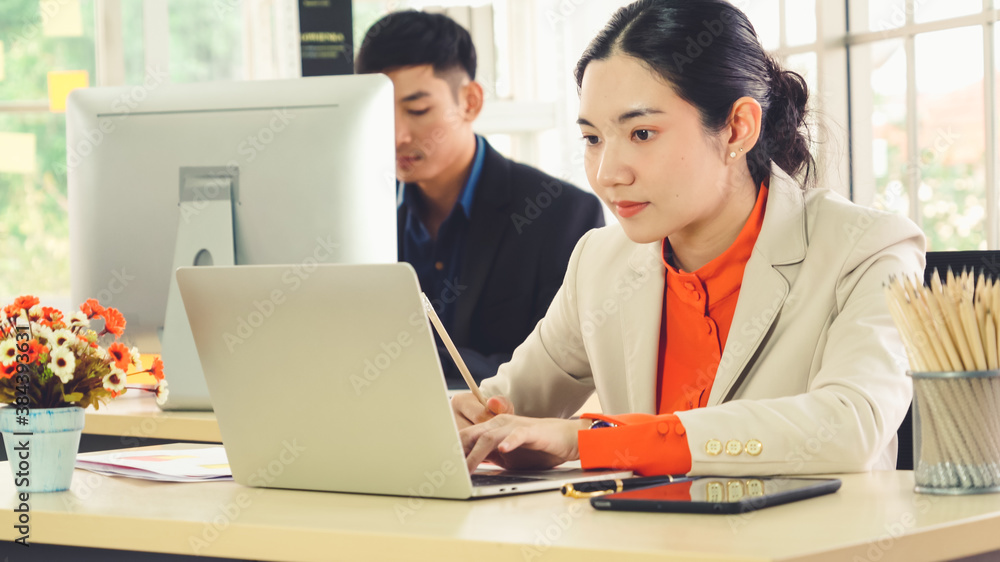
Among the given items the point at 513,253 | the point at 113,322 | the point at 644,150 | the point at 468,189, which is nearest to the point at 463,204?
the point at 468,189

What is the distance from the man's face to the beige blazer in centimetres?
101

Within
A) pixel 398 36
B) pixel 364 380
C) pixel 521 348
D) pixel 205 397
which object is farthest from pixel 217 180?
pixel 398 36

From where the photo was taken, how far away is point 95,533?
3.35ft

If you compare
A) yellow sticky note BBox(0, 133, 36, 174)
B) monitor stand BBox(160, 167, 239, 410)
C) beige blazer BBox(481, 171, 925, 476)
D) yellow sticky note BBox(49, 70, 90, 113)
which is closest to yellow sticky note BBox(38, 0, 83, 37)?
yellow sticky note BBox(49, 70, 90, 113)

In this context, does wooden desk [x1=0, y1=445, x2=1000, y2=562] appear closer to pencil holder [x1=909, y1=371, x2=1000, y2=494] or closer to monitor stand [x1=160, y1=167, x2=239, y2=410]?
pencil holder [x1=909, y1=371, x2=1000, y2=494]

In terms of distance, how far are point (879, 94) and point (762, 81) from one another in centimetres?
225

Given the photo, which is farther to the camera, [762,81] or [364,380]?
[762,81]

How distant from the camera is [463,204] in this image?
8.87 ft

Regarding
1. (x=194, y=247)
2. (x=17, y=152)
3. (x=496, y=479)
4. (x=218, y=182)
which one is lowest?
(x=496, y=479)

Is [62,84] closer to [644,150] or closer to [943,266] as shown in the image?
[644,150]

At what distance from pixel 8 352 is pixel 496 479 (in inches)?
20.9

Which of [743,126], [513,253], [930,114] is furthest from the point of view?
[930,114]

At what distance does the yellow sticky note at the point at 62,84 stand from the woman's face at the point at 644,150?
3192 mm

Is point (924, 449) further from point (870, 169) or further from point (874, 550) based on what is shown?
point (870, 169)
